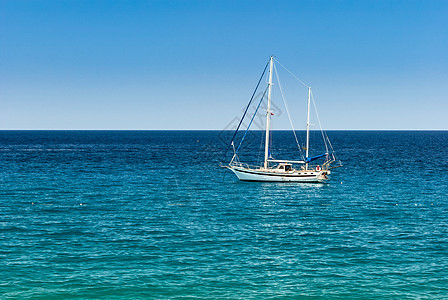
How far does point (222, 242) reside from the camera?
123ft

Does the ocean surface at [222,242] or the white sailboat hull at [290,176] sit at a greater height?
the white sailboat hull at [290,176]

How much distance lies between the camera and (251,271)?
3047cm

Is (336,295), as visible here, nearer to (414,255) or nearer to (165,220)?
(414,255)

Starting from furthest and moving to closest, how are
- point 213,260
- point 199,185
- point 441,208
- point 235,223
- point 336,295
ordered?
1. point 199,185
2. point 441,208
3. point 235,223
4. point 213,260
5. point 336,295

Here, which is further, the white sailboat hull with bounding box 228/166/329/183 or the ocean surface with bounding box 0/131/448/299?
the white sailboat hull with bounding box 228/166/329/183

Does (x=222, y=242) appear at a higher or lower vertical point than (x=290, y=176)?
lower

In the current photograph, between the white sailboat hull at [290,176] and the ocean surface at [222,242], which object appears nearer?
the ocean surface at [222,242]

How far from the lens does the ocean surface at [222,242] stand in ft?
90.9

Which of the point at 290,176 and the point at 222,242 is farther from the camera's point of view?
the point at 290,176

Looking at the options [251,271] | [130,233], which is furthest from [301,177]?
[251,271]

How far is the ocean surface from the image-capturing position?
27.7m

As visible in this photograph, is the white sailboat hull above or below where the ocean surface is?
above

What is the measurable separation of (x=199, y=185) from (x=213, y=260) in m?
42.6

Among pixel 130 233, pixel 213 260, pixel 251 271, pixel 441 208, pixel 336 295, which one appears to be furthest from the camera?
pixel 441 208
